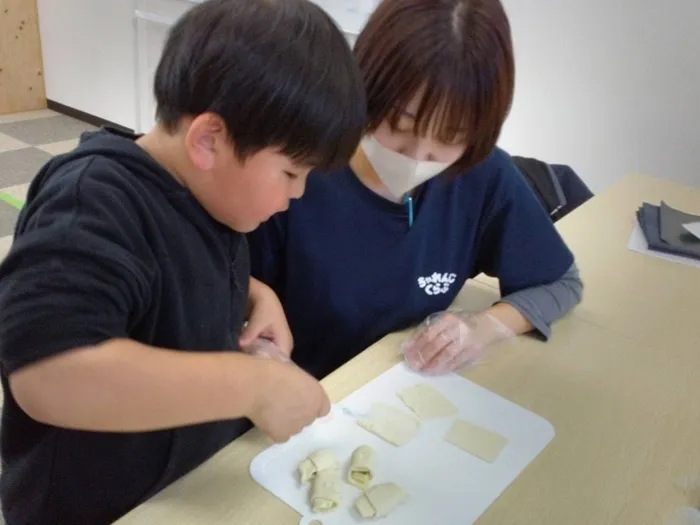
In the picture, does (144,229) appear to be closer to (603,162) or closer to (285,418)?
(285,418)

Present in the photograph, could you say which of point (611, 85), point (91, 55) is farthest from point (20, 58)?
point (611, 85)

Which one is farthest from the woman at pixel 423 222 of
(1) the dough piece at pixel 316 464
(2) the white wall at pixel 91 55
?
(2) the white wall at pixel 91 55

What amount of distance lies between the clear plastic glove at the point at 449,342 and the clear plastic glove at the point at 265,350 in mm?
178

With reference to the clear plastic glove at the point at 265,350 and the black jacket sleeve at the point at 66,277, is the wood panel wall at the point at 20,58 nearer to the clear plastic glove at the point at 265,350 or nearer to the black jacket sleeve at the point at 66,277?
the clear plastic glove at the point at 265,350

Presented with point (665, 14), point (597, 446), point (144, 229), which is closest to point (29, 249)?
point (144, 229)

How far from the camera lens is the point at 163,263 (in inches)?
23.5

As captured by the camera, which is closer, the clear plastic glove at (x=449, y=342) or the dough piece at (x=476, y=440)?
the dough piece at (x=476, y=440)

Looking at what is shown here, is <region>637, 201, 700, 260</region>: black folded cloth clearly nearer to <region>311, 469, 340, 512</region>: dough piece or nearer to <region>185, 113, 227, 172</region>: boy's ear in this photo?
<region>311, 469, 340, 512</region>: dough piece

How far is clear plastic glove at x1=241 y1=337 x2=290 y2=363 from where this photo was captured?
801 millimetres

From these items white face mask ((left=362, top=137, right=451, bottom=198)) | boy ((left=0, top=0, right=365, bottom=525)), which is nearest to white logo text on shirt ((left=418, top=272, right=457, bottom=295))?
white face mask ((left=362, top=137, right=451, bottom=198))

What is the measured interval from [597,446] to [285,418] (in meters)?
0.38

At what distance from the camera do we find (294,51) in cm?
53

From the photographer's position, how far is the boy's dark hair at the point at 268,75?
53 centimetres

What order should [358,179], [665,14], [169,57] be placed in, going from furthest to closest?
[665,14] → [358,179] → [169,57]
